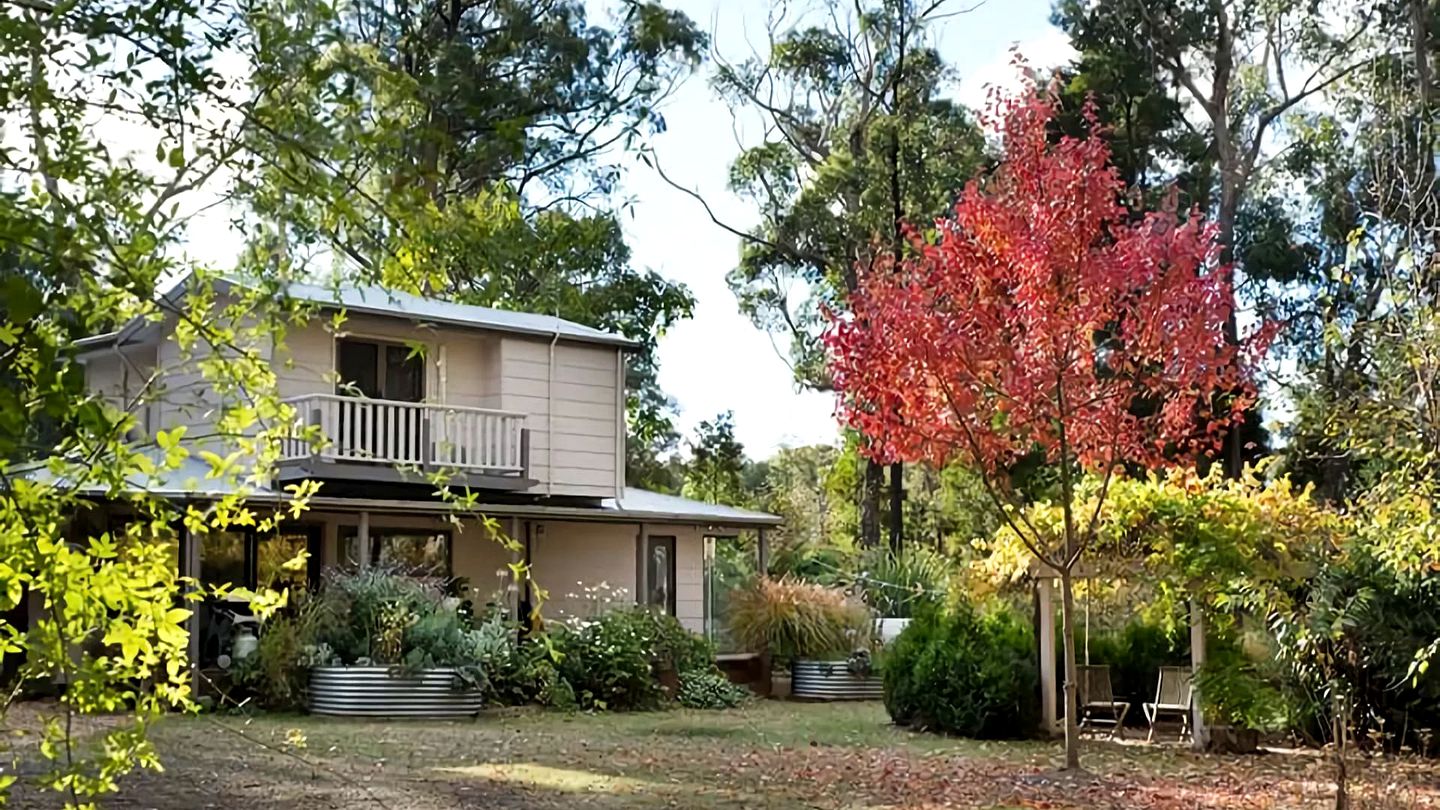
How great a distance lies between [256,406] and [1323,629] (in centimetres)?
1114

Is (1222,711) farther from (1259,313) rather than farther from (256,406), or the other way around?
(1259,313)

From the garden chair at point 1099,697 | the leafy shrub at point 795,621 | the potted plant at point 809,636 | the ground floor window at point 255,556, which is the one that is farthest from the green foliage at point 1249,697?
the ground floor window at point 255,556

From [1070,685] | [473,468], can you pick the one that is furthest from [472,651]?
[1070,685]

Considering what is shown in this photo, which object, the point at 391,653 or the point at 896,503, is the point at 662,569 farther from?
the point at 391,653

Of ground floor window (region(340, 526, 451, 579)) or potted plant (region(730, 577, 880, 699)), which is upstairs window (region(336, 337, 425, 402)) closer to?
ground floor window (region(340, 526, 451, 579))

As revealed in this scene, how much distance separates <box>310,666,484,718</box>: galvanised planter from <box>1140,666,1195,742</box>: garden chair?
756 cm

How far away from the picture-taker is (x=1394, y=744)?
1455 centimetres

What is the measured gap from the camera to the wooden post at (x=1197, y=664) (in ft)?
51.3

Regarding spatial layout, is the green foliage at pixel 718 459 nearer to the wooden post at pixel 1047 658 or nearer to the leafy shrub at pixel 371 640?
the leafy shrub at pixel 371 640

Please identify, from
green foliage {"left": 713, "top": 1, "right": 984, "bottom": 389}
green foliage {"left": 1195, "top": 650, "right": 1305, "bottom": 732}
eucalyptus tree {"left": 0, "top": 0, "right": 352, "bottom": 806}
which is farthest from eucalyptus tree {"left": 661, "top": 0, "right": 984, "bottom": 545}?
eucalyptus tree {"left": 0, "top": 0, "right": 352, "bottom": 806}

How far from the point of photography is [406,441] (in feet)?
71.8

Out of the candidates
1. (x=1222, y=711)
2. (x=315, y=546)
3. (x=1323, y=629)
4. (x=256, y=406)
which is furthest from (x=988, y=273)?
(x=315, y=546)

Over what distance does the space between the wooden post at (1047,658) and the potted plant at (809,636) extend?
6.16 meters

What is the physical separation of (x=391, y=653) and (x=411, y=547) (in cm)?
518
